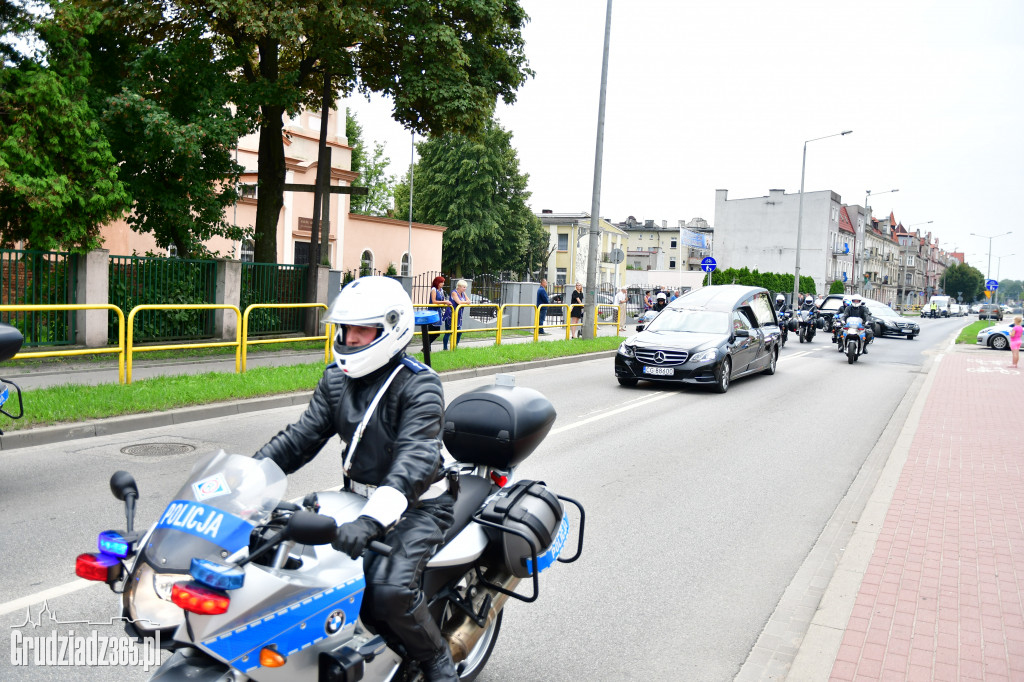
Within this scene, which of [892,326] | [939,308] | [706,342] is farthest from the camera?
[939,308]

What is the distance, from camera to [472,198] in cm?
6019

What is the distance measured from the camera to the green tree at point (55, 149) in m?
15.1

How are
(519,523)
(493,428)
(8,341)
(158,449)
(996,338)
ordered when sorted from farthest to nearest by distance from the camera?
(996,338)
(158,449)
(8,341)
(493,428)
(519,523)

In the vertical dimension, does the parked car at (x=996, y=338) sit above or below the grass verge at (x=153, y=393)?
above

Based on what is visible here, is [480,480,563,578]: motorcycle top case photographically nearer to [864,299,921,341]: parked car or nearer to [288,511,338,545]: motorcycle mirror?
[288,511,338,545]: motorcycle mirror

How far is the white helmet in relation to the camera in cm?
308

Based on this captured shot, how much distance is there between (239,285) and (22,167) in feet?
17.4

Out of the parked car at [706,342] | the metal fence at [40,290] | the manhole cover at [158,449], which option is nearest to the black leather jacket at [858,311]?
the parked car at [706,342]

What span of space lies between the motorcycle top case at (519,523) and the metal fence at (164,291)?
14.6m

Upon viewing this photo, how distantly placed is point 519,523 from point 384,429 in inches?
29.1

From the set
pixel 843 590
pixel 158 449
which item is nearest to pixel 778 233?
pixel 158 449

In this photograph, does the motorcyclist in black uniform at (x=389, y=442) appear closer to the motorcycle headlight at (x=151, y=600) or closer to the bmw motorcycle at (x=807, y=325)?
the motorcycle headlight at (x=151, y=600)

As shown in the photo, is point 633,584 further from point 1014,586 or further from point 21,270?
point 21,270

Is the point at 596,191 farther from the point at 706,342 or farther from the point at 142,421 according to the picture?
the point at 142,421
